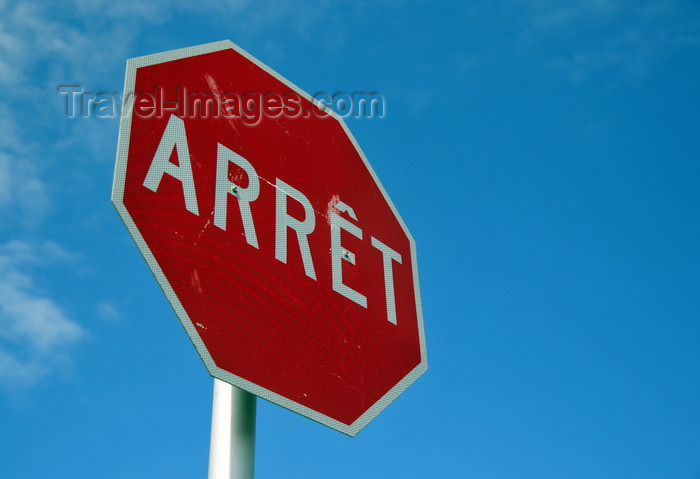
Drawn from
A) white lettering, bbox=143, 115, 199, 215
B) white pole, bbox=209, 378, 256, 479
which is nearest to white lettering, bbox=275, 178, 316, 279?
white lettering, bbox=143, 115, 199, 215

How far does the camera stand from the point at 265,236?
6.66 feet

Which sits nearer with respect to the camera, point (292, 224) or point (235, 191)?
point (235, 191)

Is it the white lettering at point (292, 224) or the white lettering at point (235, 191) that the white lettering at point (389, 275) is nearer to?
the white lettering at point (292, 224)

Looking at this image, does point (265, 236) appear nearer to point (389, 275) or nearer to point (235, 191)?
point (235, 191)

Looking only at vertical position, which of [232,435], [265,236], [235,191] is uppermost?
[235,191]

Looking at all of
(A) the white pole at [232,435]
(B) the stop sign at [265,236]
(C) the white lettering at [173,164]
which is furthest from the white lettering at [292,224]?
(A) the white pole at [232,435]

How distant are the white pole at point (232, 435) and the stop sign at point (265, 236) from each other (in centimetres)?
21

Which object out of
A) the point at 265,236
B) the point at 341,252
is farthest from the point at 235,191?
the point at 341,252

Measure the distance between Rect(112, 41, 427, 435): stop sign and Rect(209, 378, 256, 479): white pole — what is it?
21 centimetres

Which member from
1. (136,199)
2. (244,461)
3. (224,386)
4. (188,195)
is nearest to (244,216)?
(188,195)

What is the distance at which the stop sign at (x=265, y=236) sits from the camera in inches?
68.5

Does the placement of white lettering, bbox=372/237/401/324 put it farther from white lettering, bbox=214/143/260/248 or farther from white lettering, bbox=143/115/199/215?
white lettering, bbox=143/115/199/215

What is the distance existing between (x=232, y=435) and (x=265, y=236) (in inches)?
22.1

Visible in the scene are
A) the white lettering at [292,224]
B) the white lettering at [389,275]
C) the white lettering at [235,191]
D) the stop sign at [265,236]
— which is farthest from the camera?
the white lettering at [389,275]
